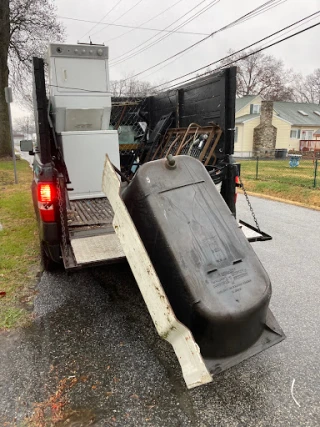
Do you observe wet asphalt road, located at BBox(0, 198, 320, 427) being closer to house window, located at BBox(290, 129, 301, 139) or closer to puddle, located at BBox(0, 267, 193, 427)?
puddle, located at BBox(0, 267, 193, 427)

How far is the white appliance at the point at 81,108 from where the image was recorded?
4.90 meters

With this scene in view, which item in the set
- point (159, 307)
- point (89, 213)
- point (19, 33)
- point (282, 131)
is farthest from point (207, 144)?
point (282, 131)

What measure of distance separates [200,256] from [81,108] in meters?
3.61

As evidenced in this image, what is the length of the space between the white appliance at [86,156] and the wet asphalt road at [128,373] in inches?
71.4

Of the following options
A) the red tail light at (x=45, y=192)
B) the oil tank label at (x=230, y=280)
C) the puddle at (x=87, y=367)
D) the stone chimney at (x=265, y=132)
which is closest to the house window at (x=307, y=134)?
the stone chimney at (x=265, y=132)

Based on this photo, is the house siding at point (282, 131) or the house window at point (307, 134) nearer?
the house siding at point (282, 131)

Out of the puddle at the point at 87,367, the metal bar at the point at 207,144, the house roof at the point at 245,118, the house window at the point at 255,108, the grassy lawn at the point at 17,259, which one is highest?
the house window at the point at 255,108

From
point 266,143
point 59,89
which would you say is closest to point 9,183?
point 59,89

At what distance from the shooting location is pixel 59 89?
493cm

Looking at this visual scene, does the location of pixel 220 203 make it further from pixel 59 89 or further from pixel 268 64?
pixel 268 64

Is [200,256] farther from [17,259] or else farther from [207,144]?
[17,259]

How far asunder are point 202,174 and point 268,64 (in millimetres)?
54308

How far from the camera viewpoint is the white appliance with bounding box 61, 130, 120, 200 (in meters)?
4.95

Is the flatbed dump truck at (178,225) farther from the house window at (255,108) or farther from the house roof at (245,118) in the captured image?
the house window at (255,108)
